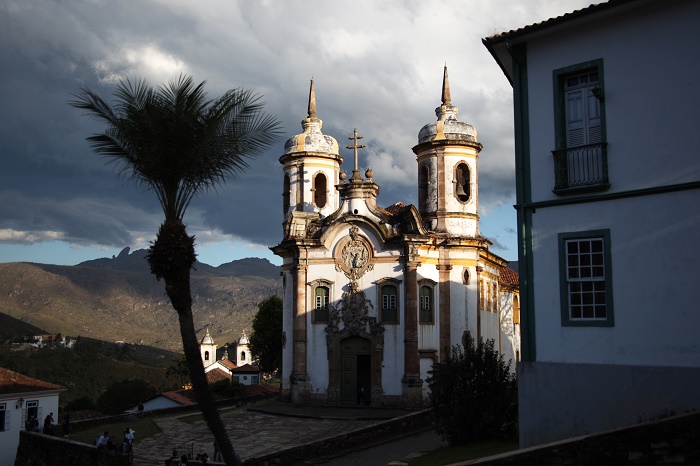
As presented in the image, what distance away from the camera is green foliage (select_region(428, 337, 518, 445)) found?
18328 mm

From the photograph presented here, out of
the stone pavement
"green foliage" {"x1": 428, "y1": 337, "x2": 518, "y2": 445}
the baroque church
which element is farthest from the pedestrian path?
"green foliage" {"x1": 428, "y1": 337, "x2": 518, "y2": 445}

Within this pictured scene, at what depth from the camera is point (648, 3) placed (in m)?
13.4

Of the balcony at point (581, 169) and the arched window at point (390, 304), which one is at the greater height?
the balcony at point (581, 169)

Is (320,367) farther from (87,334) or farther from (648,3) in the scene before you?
(87,334)

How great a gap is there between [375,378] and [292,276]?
5.89 m

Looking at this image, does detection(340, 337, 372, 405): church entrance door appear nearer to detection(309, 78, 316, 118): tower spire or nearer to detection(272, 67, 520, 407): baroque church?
detection(272, 67, 520, 407): baroque church

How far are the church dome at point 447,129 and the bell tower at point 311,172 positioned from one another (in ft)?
16.5

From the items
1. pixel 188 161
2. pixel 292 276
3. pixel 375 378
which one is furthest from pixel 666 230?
pixel 292 276

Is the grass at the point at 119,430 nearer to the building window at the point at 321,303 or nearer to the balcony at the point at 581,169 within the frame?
the building window at the point at 321,303

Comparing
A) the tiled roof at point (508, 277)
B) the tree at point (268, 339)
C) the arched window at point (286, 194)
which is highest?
the arched window at point (286, 194)

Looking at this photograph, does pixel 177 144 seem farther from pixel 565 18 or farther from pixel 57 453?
pixel 57 453

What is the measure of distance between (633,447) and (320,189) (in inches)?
1007

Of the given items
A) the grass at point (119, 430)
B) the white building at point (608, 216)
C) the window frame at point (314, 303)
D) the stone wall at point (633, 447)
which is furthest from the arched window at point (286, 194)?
the stone wall at point (633, 447)

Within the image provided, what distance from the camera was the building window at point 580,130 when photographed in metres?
13.8
